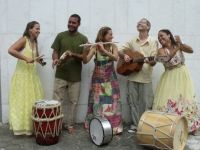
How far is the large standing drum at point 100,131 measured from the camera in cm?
525

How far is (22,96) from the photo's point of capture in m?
5.64

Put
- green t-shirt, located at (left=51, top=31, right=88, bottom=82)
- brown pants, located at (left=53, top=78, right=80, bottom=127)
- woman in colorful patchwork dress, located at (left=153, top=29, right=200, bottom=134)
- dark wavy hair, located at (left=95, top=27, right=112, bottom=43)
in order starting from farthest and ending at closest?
brown pants, located at (left=53, top=78, right=80, bottom=127) < green t-shirt, located at (left=51, top=31, right=88, bottom=82) < dark wavy hair, located at (left=95, top=27, right=112, bottom=43) < woman in colorful patchwork dress, located at (left=153, top=29, right=200, bottom=134)

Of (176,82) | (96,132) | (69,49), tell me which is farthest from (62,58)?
(176,82)

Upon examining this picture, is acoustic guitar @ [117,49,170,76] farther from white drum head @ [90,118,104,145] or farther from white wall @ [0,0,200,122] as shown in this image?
white drum head @ [90,118,104,145]

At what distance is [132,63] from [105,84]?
1.76ft

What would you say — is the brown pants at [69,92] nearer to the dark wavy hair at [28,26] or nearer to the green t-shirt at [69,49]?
the green t-shirt at [69,49]

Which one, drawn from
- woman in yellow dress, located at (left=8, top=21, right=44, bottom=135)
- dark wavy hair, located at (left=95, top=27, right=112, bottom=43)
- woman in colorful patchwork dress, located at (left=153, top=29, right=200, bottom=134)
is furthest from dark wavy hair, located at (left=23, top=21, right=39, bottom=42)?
woman in colorful patchwork dress, located at (left=153, top=29, right=200, bottom=134)

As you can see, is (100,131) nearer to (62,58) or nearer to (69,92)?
(69,92)

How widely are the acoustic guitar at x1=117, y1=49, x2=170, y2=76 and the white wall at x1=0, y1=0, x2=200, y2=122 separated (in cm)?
54

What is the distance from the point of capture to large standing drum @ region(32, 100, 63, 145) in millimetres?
5283

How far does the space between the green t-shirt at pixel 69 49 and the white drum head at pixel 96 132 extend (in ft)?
2.76

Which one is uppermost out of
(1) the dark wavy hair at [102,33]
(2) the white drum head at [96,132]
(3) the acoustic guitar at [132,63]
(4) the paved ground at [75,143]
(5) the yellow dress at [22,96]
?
(1) the dark wavy hair at [102,33]

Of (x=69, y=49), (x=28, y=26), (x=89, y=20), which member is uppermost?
(x=89, y=20)

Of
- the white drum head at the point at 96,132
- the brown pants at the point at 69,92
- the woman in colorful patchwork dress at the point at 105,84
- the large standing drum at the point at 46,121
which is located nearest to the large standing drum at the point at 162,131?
the white drum head at the point at 96,132
